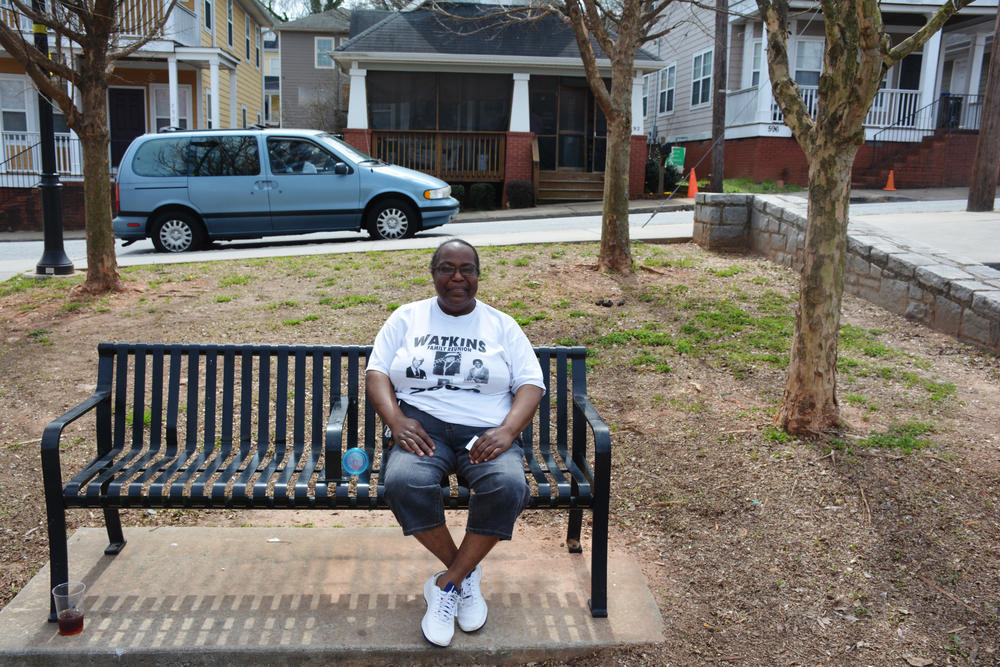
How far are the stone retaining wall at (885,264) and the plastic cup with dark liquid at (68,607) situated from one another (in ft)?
20.2

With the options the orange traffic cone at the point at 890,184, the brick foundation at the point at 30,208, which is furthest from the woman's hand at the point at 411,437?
the orange traffic cone at the point at 890,184

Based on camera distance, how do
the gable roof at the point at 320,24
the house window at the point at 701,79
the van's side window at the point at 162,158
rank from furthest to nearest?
1. the gable roof at the point at 320,24
2. the house window at the point at 701,79
3. the van's side window at the point at 162,158

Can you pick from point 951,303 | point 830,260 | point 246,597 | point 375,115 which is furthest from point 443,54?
point 246,597

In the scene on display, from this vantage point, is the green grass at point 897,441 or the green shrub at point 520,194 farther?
the green shrub at point 520,194

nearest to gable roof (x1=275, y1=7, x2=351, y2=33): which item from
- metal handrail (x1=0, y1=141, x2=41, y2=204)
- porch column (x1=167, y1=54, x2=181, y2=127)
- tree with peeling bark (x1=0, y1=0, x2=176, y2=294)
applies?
porch column (x1=167, y1=54, x2=181, y2=127)

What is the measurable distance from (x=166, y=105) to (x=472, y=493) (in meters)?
22.7

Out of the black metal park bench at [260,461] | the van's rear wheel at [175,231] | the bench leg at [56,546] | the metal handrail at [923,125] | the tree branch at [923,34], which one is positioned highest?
the metal handrail at [923,125]

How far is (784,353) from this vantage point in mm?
6316

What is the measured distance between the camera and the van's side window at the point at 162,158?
41.5 feet

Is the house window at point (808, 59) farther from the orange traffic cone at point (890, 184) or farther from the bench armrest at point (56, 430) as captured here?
the bench armrest at point (56, 430)

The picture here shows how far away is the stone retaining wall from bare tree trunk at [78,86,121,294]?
6579mm

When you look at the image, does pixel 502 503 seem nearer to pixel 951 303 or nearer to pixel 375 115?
pixel 951 303

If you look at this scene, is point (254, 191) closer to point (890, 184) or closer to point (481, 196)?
point (481, 196)

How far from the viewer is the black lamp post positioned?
377 inches
